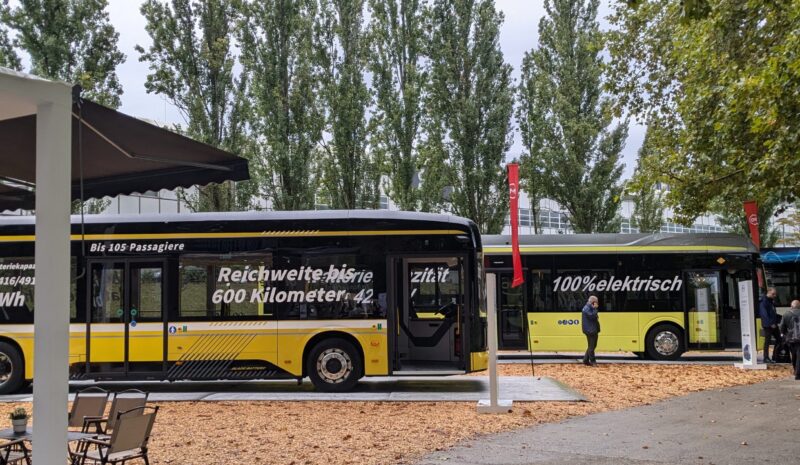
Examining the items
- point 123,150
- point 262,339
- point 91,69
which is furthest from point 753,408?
point 91,69

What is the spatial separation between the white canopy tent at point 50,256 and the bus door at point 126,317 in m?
9.96

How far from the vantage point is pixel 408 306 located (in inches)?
596

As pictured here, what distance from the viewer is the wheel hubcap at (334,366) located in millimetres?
14898

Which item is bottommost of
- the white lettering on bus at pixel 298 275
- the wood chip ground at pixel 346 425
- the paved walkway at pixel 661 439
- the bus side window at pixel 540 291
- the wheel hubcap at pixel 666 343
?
the paved walkway at pixel 661 439

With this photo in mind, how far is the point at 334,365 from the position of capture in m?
14.9

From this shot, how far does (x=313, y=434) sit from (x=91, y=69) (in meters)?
19.0

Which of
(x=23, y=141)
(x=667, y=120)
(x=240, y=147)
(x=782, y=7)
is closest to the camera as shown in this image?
(x=23, y=141)

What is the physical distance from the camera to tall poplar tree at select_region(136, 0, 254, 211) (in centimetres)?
2738

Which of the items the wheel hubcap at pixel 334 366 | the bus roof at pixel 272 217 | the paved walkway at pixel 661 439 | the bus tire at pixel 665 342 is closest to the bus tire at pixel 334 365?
the wheel hubcap at pixel 334 366

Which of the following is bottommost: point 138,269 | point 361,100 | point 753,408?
point 753,408

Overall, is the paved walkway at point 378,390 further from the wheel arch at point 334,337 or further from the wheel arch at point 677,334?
the wheel arch at point 677,334

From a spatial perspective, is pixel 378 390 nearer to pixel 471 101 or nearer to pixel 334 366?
pixel 334 366

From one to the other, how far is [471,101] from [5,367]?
1956 cm

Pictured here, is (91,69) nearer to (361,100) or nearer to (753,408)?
(361,100)
